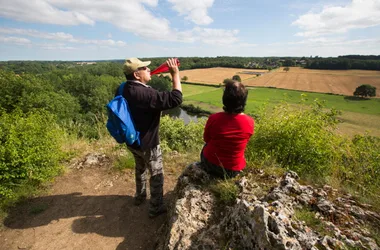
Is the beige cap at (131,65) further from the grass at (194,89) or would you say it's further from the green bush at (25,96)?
the grass at (194,89)

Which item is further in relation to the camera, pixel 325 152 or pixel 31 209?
pixel 325 152

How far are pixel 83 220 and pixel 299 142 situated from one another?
452 cm

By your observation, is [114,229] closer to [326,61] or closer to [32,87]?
[32,87]

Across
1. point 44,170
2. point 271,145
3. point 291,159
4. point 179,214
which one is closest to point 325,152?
point 291,159

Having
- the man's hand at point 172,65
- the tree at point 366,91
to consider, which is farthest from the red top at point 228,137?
the tree at point 366,91

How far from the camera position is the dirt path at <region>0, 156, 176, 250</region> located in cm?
307

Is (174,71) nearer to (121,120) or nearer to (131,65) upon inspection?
(131,65)

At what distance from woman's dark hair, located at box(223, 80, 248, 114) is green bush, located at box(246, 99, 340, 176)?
1.95 metres

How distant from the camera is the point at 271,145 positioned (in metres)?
4.62

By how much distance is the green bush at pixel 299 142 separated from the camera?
168 inches

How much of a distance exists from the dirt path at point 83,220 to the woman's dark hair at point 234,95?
2.31 meters

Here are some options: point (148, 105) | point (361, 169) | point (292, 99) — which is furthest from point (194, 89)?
point (148, 105)

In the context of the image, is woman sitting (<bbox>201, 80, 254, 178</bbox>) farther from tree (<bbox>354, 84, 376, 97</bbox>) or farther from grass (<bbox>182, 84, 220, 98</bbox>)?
tree (<bbox>354, 84, 376, 97</bbox>)

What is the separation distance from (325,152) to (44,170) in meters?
5.85
